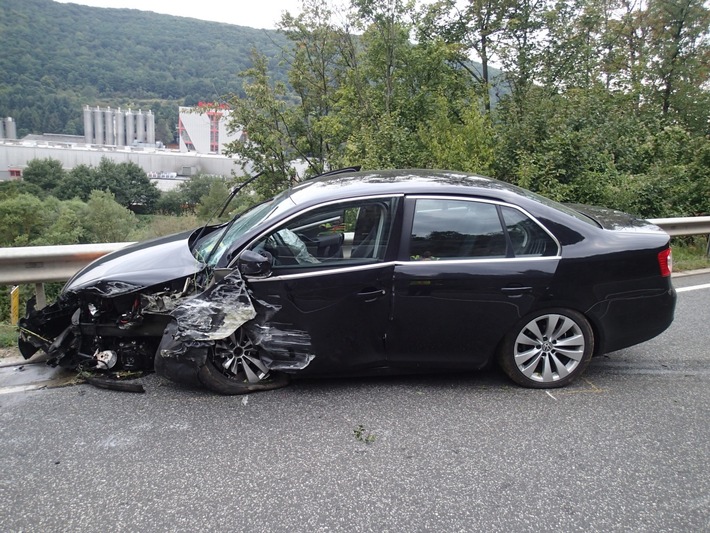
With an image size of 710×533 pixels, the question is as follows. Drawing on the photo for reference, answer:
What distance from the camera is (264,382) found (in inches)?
152

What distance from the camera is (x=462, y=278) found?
3.68 metres

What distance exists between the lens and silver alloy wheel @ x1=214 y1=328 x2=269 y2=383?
3732mm

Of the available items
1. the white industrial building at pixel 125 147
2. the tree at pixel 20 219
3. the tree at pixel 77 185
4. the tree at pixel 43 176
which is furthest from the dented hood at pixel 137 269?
the tree at pixel 43 176

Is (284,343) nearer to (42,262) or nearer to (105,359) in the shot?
(105,359)

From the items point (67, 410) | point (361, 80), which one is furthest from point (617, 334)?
point (361, 80)

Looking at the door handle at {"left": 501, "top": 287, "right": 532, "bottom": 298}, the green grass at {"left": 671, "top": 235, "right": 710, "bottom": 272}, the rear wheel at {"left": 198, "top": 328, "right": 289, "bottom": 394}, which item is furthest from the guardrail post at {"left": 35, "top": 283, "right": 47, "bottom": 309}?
the green grass at {"left": 671, "top": 235, "right": 710, "bottom": 272}

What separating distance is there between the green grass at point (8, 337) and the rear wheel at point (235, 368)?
85.4 inches

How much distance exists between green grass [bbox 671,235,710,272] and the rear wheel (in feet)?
22.1

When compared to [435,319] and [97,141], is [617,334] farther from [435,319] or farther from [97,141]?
[97,141]

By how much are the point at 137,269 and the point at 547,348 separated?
3.03 meters

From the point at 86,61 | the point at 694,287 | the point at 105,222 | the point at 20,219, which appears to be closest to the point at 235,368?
the point at 694,287

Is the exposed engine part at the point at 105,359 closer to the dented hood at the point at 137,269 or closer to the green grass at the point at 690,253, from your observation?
the dented hood at the point at 137,269

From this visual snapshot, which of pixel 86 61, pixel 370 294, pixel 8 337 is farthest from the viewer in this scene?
pixel 86 61

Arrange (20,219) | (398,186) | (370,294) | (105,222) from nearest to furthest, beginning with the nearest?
1. (370,294)
2. (398,186)
3. (20,219)
4. (105,222)
